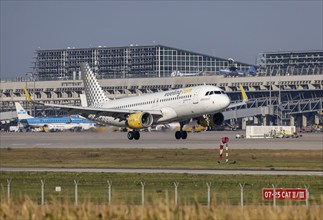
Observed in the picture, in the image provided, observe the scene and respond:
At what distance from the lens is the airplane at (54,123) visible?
168025mm

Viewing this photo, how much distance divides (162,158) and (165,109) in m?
23.8

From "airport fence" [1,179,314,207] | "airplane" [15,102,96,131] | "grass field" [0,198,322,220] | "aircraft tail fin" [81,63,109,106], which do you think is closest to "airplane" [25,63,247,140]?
"aircraft tail fin" [81,63,109,106]

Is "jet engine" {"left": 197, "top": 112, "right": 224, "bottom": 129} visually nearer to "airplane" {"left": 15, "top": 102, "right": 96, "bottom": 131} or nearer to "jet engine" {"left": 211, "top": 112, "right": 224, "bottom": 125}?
"jet engine" {"left": 211, "top": 112, "right": 224, "bottom": 125}

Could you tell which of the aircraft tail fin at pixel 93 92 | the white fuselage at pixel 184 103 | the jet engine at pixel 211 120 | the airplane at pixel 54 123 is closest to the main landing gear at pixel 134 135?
the white fuselage at pixel 184 103

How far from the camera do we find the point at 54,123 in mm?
172875

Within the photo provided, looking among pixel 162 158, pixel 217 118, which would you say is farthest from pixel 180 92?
pixel 162 158

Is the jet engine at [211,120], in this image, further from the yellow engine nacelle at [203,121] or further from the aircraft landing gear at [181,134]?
the aircraft landing gear at [181,134]

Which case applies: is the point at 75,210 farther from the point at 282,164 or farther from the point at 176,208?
the point at 282,164

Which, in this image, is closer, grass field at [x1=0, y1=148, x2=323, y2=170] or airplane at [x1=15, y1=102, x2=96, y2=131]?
grass field at [x1=0, y1=148, x2=323, y2=170]

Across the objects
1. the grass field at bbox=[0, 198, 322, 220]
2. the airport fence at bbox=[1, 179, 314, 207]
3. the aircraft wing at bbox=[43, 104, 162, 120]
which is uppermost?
the aircraft wing at bbox=[43, 104, 162, 120]

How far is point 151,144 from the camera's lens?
94.3m

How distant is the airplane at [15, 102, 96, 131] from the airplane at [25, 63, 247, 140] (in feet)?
191

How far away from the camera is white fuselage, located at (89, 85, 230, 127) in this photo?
93.7m

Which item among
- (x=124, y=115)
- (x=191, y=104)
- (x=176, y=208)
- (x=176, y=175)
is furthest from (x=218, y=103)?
(x=176, y=208)
